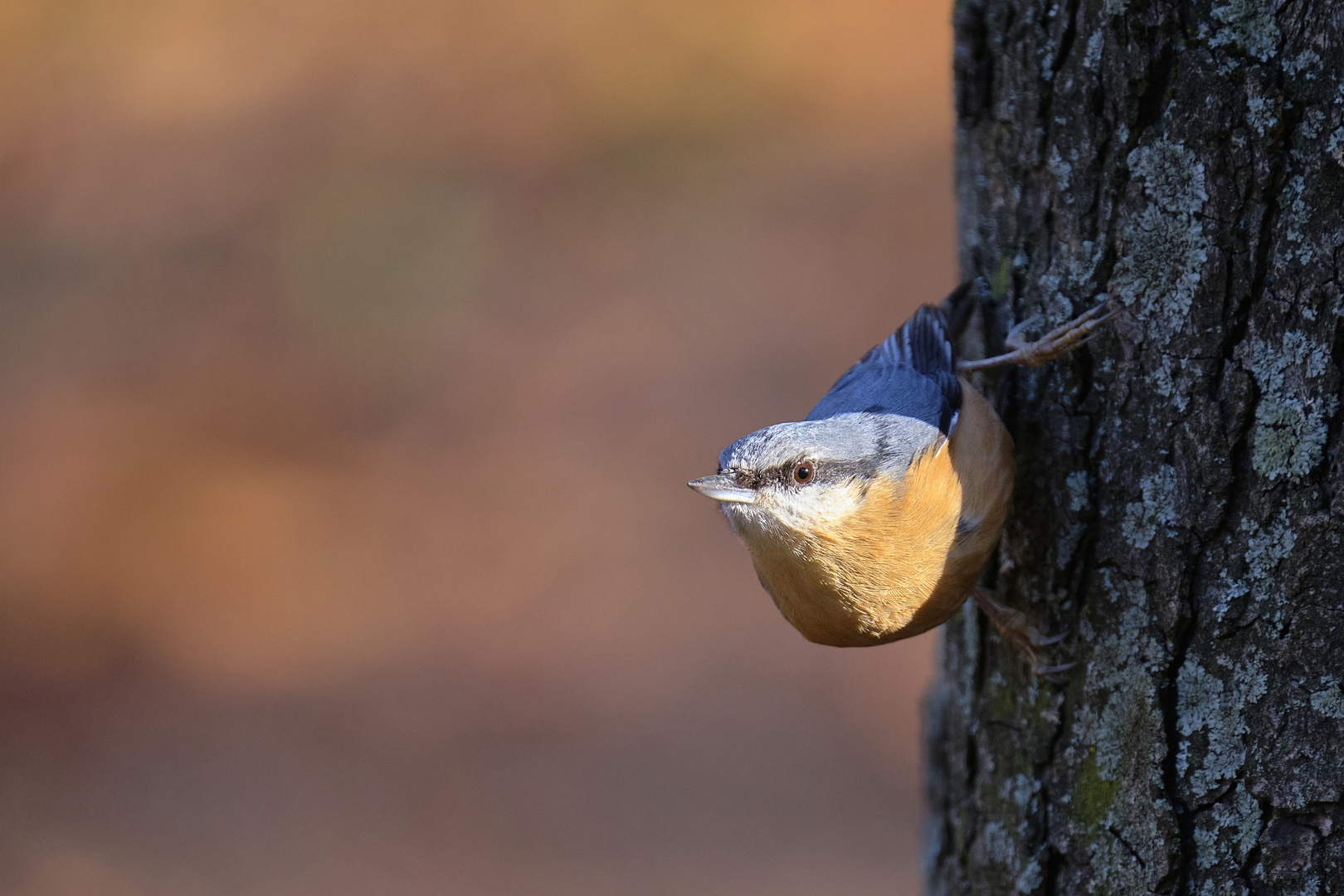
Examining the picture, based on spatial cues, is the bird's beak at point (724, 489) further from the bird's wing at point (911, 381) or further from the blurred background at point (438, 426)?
the blurred background at point (438, 426)

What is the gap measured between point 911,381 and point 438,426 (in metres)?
5.19

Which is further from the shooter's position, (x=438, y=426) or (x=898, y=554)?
(x=438, y=426)

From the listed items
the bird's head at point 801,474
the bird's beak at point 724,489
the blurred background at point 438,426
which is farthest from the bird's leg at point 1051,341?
the blurred background at point 438,426

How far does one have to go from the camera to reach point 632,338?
797cm

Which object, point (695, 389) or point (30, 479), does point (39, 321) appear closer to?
point (30, 479)

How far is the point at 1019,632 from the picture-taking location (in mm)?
2576

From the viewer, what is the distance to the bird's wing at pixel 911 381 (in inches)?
105

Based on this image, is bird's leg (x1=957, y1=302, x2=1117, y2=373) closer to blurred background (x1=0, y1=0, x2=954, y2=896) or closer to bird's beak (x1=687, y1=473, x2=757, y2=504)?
bird's beak (x1=687, y1=473, x2=757, y2=504)

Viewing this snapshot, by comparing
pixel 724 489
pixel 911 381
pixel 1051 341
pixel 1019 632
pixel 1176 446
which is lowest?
pixel 1019 632

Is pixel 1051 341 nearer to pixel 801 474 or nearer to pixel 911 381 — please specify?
pixel 911 381

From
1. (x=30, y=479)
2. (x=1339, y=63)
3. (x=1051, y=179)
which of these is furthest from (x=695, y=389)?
(x=1339, y=63)

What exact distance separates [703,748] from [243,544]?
323cm

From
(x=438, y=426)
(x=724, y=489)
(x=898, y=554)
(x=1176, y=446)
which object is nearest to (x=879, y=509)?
(x=898, y=554)

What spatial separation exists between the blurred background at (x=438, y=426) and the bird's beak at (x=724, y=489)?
3.18 m
